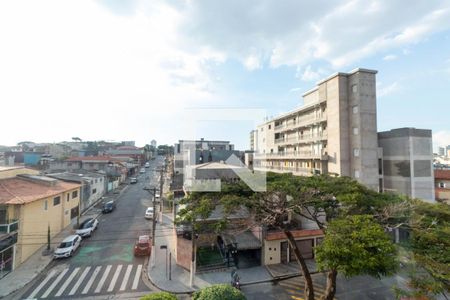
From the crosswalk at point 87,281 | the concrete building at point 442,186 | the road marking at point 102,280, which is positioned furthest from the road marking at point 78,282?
the concrete building at point 442,186

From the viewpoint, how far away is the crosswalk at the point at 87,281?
42.9 ft

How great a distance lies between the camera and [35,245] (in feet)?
58.4

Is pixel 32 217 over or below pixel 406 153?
below

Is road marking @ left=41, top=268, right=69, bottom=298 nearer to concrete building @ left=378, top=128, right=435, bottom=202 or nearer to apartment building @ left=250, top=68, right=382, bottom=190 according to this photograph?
apartment building @ left=250, top=68, right=382, bottom=190

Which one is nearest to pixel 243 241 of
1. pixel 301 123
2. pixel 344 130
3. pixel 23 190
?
pixel 344 130

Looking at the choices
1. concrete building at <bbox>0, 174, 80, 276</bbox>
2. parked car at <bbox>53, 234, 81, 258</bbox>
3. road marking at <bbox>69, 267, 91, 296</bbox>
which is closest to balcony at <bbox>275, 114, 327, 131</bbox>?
road marking at <bbox>69, 267, 91, 296</bbox>

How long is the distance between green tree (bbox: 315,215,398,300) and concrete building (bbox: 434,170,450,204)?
2773 centimetres

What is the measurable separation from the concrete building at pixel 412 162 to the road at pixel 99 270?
975 inches

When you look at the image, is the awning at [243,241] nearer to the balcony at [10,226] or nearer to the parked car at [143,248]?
the parked car at [143,248]

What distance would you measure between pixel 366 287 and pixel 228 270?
27.3ft

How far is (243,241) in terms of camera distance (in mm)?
16922

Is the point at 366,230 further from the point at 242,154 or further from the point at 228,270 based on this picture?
the point at 242,154

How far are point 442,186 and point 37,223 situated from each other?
42.9 meters

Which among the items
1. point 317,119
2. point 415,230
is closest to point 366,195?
point 415,230
